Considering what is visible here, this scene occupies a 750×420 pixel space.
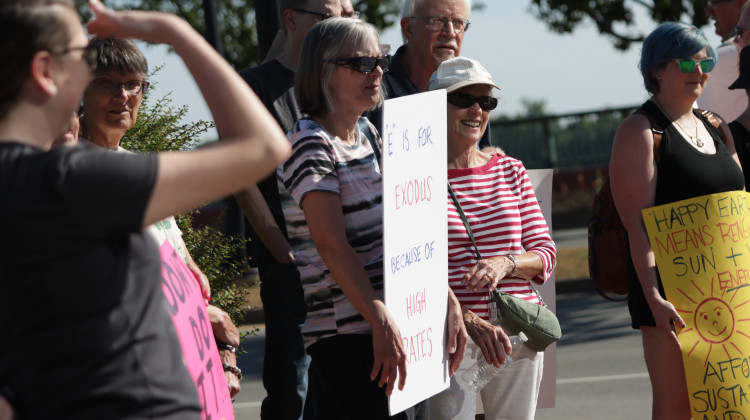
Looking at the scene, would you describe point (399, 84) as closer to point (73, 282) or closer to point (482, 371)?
point (482, 371)

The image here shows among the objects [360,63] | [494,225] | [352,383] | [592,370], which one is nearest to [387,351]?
[352,383]

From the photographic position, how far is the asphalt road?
607cm

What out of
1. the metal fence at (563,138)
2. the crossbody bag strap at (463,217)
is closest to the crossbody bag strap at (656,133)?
the crossbody bag strap at (463,217)

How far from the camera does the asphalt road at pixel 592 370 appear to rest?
19.9 ft

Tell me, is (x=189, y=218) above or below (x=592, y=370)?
above

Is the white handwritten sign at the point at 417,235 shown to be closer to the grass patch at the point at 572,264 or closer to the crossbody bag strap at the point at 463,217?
the crossbody bag strap at the point at 463,217

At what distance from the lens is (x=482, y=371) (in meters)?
3.44

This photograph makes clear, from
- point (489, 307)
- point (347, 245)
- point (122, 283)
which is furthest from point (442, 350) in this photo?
point (122, 283)

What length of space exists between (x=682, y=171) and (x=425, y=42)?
128 centimetres

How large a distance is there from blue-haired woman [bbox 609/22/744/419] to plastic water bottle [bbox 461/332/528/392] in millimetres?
526

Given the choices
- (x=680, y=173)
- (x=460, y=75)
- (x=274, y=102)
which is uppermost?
(x=460, y=75)

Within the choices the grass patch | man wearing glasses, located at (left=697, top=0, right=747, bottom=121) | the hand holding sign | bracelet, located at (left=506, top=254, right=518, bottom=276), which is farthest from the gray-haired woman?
the grass patch

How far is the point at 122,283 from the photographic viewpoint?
1636mm

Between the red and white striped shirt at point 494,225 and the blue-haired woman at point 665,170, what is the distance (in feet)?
1.13
